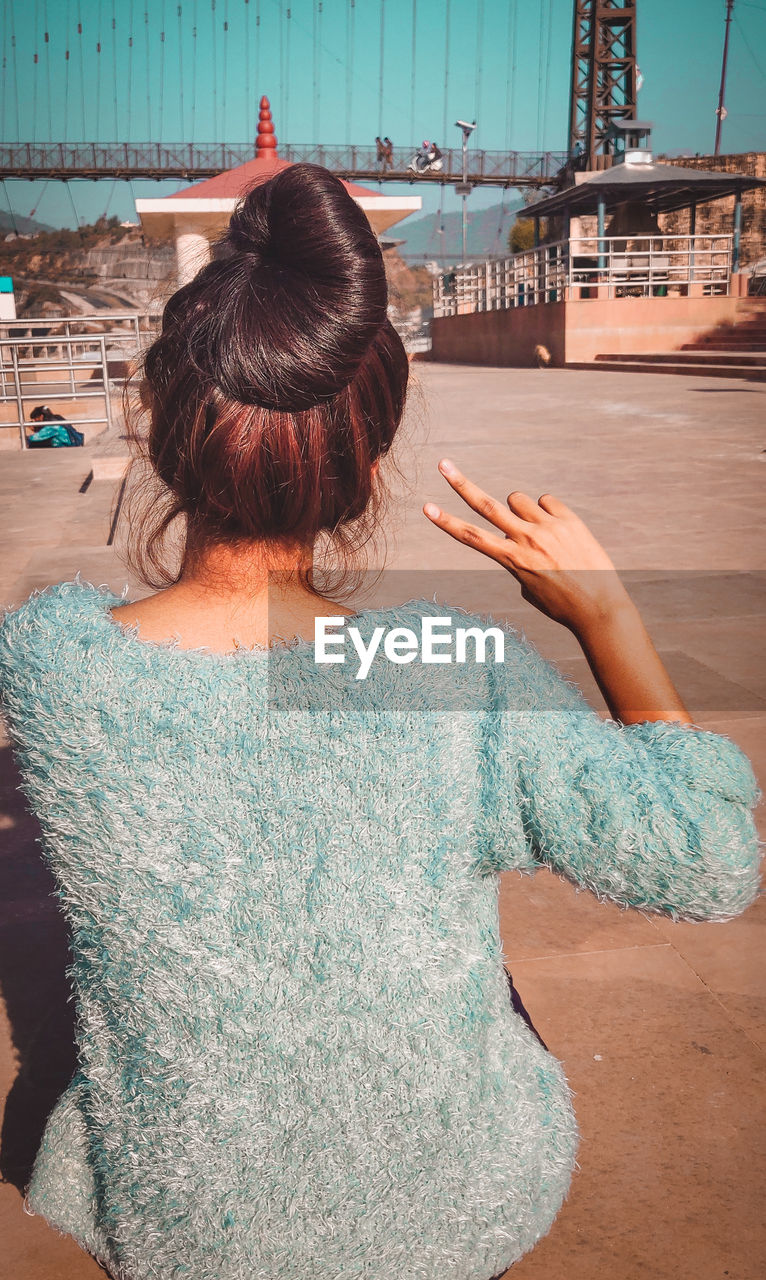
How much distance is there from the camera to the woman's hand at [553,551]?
0.86 m

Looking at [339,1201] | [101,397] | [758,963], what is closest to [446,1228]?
[339,1201]

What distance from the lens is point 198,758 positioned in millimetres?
812

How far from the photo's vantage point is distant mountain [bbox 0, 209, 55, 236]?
7118 centimetres

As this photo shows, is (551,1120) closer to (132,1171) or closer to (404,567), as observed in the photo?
(132,1171)

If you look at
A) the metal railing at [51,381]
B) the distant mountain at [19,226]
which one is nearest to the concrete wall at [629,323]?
the metal railing at [51,381]

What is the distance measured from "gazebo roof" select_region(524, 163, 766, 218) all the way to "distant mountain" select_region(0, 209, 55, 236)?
55.5 meters

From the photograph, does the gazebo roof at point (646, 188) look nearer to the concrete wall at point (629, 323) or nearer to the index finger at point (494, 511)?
the concrete wall at point (629, 323)

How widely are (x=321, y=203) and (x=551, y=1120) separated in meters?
0.84

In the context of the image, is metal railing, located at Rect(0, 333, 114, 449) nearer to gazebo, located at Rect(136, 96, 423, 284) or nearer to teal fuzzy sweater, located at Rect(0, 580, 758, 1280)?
gazebo, located at Rect(136, 96, 423, 284)

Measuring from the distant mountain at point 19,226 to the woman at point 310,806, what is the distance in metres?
75.7

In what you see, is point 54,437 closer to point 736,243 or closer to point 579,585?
point 579,585

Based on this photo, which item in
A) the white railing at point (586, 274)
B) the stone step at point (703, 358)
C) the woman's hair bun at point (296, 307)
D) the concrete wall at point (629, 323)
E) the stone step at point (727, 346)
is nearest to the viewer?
the woman's hair bun at point (296, 307)

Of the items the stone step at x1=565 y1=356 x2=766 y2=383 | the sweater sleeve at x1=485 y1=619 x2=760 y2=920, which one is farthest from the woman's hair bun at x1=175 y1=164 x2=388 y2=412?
the stone step at x1=565 y1=356 x2=766 y2=383

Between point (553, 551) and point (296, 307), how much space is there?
288mm
